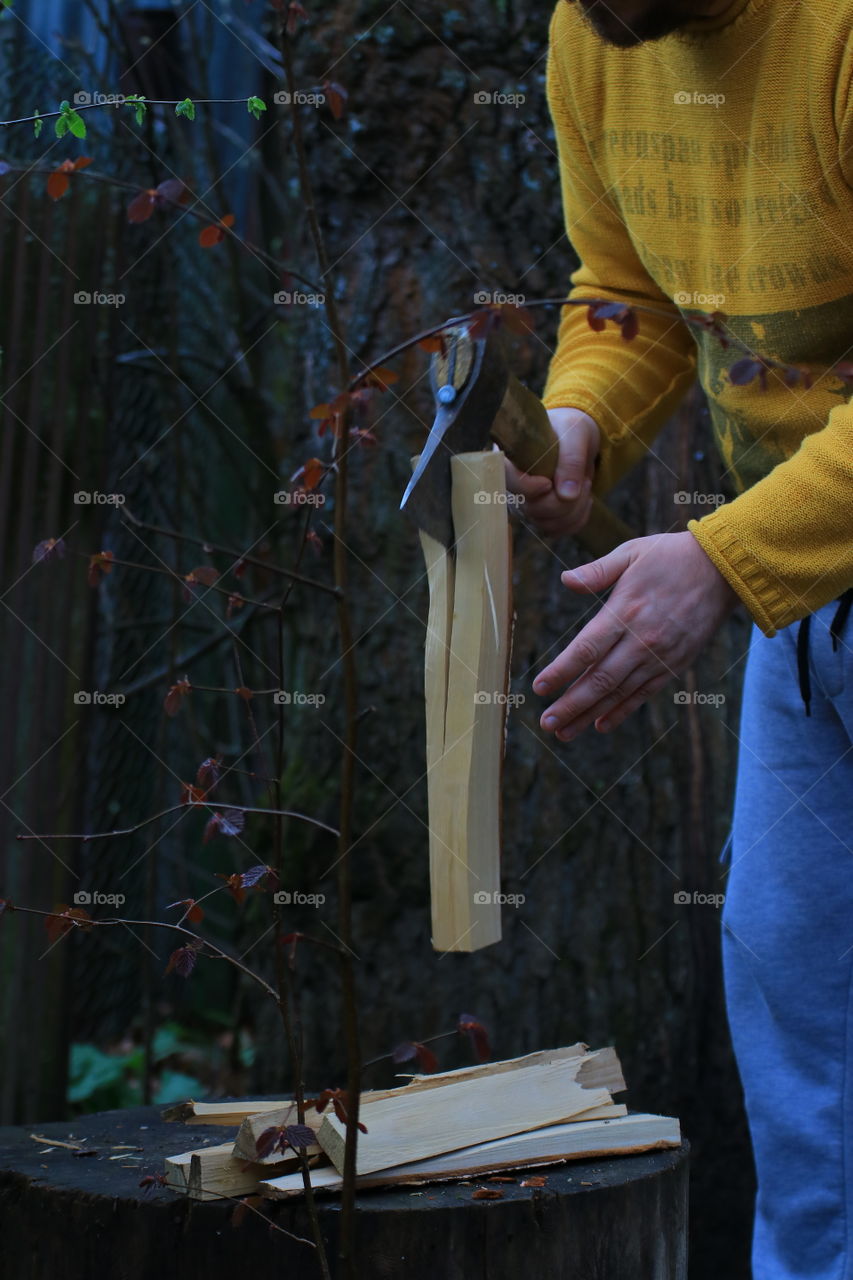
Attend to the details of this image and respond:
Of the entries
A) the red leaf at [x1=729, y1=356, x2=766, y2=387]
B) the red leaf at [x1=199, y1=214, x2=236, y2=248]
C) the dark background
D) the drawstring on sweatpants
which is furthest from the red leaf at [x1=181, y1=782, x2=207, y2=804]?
the dark background

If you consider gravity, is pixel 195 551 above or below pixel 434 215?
below

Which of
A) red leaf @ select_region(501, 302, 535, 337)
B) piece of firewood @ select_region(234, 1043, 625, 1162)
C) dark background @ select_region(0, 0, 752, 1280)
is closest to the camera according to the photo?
red leaf @ select_region(501, 302, 535, 337)

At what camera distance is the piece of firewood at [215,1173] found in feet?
4.40

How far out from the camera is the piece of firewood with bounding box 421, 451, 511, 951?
4.25 feet

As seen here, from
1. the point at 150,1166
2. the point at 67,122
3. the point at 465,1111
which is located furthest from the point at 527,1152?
the point at 67,122

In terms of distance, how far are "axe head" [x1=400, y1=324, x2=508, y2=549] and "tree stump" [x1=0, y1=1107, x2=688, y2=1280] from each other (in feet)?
2.38

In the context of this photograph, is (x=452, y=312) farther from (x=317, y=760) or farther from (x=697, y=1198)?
(x=697, y=1198)

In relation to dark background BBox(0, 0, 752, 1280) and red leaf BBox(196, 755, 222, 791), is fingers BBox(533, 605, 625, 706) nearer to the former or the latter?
red leaf BBox(196, 755, 222, 791)

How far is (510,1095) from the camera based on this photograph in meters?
1.57

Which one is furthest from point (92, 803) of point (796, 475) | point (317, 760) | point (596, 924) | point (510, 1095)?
point (796, 475)

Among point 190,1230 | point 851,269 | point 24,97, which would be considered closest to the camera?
point 190,1230

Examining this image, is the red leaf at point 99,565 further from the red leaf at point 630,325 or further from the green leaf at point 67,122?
→ the red leaf at point 630,325

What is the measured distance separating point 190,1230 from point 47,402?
5.82 ft

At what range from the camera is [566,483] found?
70.5 inches
